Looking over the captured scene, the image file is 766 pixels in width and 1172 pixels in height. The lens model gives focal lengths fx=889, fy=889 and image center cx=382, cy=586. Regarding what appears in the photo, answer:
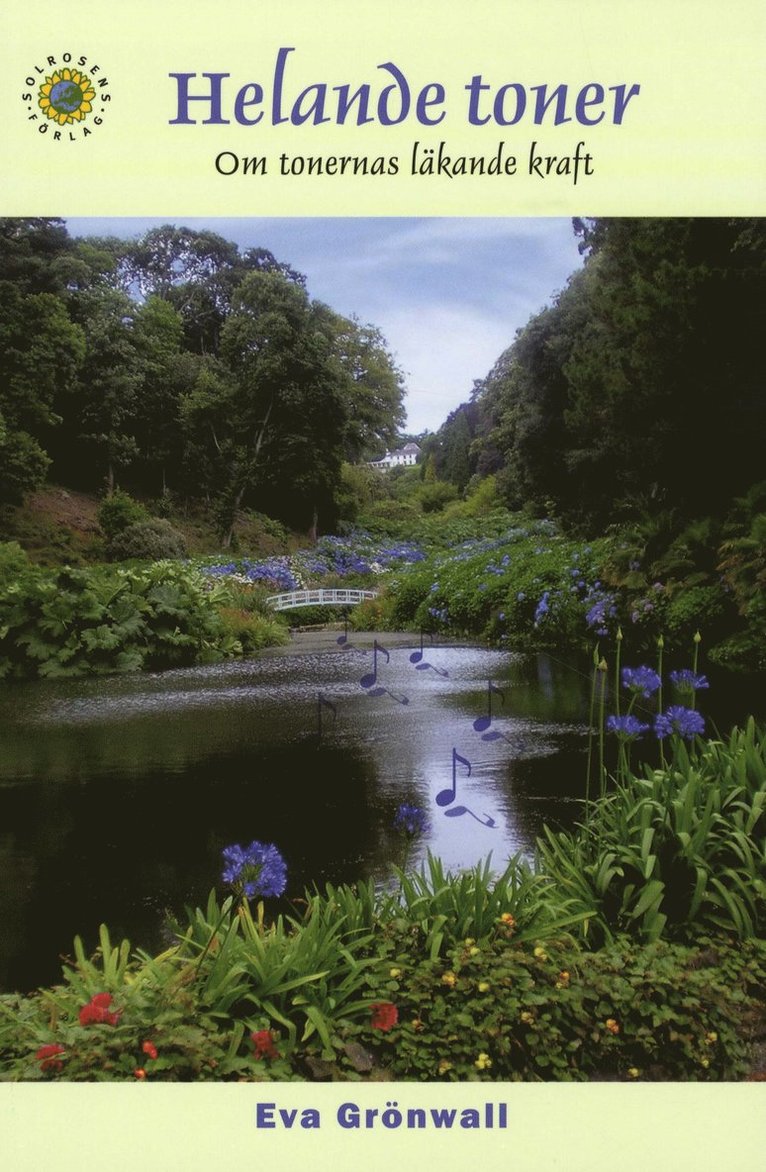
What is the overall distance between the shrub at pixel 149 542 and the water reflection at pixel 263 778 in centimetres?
85

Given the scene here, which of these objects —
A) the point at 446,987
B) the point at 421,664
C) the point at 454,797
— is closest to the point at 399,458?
the point at 421,664

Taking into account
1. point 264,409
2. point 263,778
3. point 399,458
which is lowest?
point 263,778

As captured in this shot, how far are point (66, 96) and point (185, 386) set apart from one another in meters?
1.48

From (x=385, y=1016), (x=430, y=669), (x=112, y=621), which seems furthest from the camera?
(x=112, y=621)

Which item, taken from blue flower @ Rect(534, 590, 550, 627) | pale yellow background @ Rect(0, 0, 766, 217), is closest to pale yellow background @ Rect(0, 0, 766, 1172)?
pale yellow background @ Rect(0, 0, 766, 217)

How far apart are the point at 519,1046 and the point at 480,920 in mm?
303

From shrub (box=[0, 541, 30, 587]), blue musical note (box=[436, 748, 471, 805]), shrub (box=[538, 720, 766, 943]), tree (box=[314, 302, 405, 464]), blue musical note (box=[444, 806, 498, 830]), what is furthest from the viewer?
shrub (box=[0, 541, 30, 587])

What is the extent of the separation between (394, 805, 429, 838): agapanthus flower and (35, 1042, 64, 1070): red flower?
118 cm

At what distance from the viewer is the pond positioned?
2934 mm

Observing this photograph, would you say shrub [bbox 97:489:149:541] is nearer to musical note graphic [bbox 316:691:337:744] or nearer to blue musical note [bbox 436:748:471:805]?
musical note graphic [bbox 316:691:337:744]

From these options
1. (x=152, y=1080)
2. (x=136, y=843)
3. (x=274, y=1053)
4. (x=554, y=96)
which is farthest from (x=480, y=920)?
(x=554, y=96)

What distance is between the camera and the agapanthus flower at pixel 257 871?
2.33 metres

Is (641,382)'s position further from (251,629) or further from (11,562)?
(11,562)

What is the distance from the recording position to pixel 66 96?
8.95 feet
